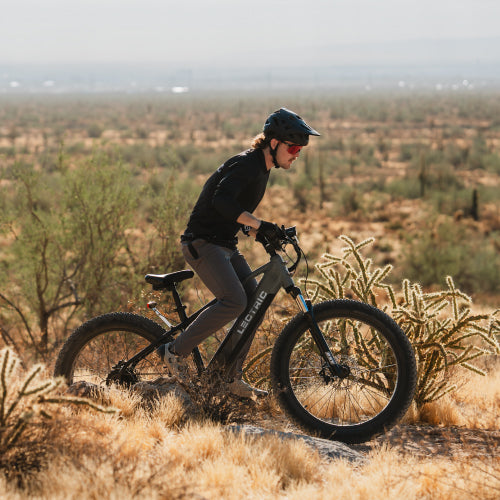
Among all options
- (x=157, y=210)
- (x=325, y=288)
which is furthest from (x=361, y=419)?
(x=157, y=210)

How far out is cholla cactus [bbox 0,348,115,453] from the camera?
3.62 metres

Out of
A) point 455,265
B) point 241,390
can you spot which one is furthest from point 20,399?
point 455,265

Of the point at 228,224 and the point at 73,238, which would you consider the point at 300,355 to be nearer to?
the point at 228,224

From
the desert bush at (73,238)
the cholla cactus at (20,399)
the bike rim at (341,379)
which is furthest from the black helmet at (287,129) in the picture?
the desert bush at (73,238)

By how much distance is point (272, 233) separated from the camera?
450 centimetres

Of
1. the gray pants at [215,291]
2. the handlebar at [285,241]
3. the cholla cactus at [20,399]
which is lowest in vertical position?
the cholla cactus at [20,399]

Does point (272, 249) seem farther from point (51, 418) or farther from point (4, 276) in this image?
point (4, 276)

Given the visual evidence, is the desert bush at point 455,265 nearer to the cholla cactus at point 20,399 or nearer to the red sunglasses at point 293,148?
the red sunglasses at point 293,148

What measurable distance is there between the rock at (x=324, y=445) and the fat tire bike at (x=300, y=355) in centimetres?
15

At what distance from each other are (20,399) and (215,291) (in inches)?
57.4

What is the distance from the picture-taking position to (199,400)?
4.86m

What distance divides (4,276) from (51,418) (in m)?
8.52

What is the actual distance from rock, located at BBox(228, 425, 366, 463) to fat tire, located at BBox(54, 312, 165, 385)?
38.6 inches

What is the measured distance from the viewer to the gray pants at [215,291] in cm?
461
